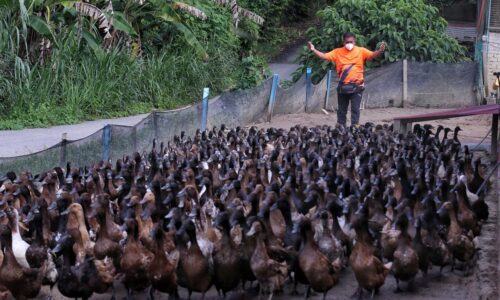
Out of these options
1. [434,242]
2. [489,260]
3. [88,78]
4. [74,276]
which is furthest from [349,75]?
[74,276]

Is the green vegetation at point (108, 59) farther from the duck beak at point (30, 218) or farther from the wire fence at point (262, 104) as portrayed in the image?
the duck beak at point (30, 218)

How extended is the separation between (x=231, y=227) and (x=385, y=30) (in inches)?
584

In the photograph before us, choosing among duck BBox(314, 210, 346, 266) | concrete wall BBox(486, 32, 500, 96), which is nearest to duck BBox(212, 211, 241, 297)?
duck BBox(314, 210, 346, 266)

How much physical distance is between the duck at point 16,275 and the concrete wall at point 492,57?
53.7 feet

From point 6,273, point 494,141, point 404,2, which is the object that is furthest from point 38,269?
point 404,2

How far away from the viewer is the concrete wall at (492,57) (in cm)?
2178

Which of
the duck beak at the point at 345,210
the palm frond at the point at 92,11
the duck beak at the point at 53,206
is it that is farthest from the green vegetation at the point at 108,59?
the duck beak at the point at 345,210

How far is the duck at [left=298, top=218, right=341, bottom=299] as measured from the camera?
7.51 meters

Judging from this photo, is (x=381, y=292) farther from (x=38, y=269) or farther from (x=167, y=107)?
(x=167, y=107)

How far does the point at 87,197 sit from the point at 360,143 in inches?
203

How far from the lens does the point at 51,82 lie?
17578 mm

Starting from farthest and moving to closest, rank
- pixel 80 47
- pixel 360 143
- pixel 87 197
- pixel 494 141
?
1. pixel 80 47
2. pixel 494 141
3. pixel 360 143
4. pixel 87 197

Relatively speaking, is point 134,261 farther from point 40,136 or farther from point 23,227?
point 40,136

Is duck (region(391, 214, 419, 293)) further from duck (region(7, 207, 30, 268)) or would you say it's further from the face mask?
the face mask
